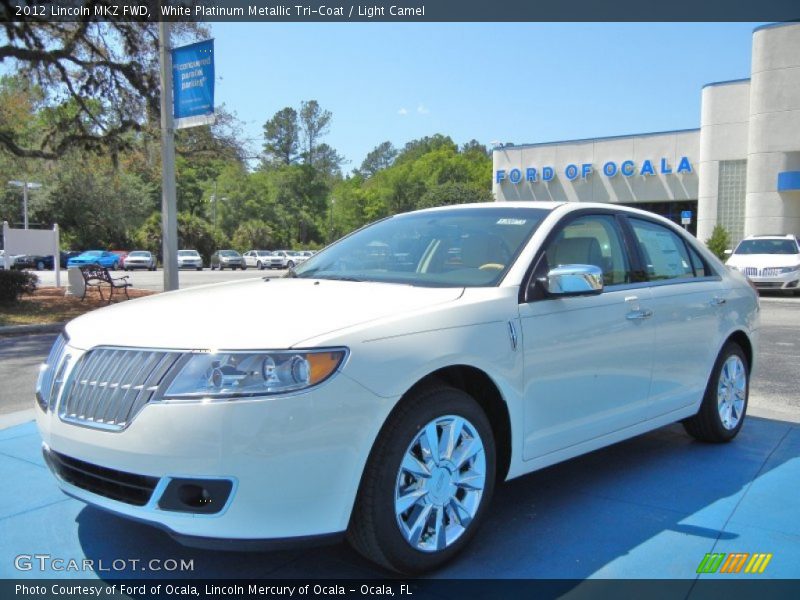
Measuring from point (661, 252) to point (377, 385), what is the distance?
281cm

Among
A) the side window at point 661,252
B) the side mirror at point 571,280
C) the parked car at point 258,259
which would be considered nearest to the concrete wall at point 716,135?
the side window at point 661,252

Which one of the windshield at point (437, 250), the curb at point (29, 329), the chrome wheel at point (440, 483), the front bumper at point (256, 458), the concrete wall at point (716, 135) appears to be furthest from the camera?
the concrete wall at point (716, 135)

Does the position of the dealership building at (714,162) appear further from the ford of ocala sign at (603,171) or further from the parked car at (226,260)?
the parked car at (226,260)

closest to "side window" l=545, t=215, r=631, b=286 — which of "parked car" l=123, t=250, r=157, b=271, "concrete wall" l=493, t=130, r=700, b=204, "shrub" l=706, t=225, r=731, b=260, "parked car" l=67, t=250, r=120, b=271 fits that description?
"shrub" l=706, t=225, r=731, b=260

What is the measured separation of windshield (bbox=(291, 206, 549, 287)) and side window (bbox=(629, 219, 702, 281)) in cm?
95

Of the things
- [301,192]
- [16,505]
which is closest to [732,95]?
[16,505]

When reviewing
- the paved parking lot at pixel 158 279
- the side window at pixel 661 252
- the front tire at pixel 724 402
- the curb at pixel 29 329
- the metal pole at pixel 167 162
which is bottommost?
the paved parking lot at pixel 158 279

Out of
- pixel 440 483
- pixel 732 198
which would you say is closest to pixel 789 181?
pixel 732 198

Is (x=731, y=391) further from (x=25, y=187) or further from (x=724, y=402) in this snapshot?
(x=25, y=187)

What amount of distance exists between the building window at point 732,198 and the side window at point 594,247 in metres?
32.8

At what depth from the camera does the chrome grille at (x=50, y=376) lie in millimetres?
3084

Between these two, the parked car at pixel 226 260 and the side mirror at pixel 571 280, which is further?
the parked car at pixel 226 260

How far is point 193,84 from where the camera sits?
1165 centimetres

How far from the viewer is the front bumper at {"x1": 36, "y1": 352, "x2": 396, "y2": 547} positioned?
2.53 metres
